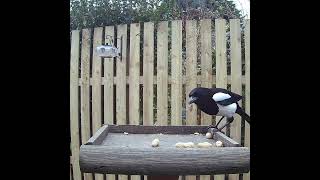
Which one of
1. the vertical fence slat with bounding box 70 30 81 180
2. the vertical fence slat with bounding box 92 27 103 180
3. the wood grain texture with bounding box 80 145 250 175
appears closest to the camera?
the wood grain texture with bounding box 80 145 250 175

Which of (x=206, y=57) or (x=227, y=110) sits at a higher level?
(x=206, y=57)

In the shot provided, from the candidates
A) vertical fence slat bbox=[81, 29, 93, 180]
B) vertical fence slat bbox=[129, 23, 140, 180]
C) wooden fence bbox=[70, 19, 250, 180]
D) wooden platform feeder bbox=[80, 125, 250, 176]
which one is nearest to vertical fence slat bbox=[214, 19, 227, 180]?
wooden fence bbox=[70, 19, 250, 180]

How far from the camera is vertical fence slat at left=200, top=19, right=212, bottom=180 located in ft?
3.81

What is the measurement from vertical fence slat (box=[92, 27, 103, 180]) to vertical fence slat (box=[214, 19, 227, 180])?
0.33 m

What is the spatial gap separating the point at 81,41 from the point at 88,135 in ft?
0.79

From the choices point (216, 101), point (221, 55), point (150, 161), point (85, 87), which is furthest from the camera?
point (221, 55)

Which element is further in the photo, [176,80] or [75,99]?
[176,80]

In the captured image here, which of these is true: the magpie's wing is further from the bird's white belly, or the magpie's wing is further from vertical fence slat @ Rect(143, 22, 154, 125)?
vertical fence slat @ Rect(143, 22, 154, 125)

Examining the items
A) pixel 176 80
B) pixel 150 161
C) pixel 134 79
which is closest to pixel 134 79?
pixel 134 79

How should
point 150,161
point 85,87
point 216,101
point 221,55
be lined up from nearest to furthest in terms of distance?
point 150,161 → point 216,101 → point 85,87 → point 221,55

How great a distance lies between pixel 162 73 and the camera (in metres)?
1.23

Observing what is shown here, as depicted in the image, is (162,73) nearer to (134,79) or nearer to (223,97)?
(134,79)
